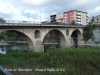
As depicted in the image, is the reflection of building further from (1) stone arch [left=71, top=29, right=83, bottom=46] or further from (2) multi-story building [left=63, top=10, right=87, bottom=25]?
(1) stone arch [left=71, top=29, right=83, bottom=46]

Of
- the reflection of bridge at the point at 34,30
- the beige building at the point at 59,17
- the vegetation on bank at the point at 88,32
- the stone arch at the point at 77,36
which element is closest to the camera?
the reflection of bridge at the point at 34,30

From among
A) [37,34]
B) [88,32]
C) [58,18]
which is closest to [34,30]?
[37,34]

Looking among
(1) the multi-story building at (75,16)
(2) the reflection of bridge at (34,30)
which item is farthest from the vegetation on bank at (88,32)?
(1) the multi-story building at (75,16)

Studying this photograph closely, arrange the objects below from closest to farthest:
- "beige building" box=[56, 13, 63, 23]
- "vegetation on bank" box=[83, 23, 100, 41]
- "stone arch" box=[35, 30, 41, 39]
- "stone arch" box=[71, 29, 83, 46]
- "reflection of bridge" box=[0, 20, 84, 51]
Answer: "reflection of bridge" box=[0, 20, 84, 51]
"stone arch" box=[35, 30, 41, 39]
"vegetation on bank" box=[83, 23, 100, 41]
"stone arch" box=[71, 29, 83, 46]
"beige building" box=[56, 13, 63, 23]

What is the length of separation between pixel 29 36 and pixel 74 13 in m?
59.6

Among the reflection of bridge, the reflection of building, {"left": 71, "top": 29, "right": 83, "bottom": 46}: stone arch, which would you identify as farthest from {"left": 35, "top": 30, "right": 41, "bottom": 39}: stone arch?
the reflection of building

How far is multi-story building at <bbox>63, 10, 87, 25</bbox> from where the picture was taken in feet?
289

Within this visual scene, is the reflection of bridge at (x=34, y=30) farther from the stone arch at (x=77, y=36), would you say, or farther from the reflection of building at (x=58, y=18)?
the reflection of building at (x=58, y=18)

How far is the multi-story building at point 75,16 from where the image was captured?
289 ft

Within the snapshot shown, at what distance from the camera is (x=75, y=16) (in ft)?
288

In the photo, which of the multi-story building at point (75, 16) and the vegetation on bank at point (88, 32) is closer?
the vegetation on bank at point (88, 32)

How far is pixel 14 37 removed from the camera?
79000 millimetres

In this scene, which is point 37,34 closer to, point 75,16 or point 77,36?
point 77,36

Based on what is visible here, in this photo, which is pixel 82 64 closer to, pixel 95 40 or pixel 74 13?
pixel 95 40
